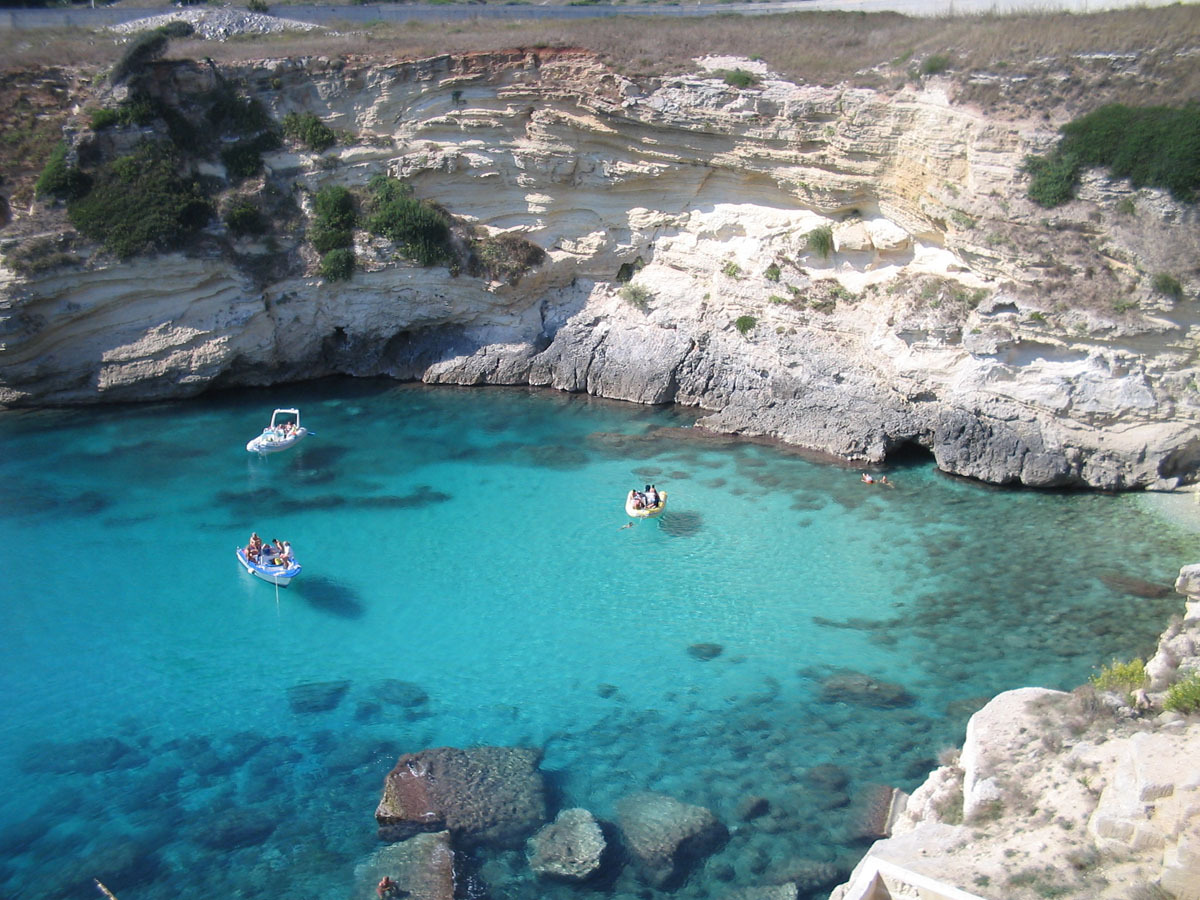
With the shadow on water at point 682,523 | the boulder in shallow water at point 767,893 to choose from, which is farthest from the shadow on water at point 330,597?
the boulder in shallow water at point 767,893

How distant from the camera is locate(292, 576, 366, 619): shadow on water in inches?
772

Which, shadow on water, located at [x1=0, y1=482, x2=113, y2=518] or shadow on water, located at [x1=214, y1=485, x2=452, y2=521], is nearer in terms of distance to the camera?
shadow on water, located at [x1=0, y1=482, x2=113, y2=518]

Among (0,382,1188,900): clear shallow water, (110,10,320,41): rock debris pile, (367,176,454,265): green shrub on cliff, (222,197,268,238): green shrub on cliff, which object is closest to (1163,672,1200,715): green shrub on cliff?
(0,382,1188,900): clear shallow water

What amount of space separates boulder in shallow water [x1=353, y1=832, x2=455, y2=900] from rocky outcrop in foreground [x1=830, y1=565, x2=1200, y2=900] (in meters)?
5.35

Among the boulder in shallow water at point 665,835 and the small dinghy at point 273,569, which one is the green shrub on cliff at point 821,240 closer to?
the small dinghy at point 273,569

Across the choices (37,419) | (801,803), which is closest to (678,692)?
(801,803)

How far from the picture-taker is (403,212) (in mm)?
30016

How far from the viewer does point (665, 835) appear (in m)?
13.3

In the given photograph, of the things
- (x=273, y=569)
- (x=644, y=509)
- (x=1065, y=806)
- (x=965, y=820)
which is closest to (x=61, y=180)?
(x=273, y=569)

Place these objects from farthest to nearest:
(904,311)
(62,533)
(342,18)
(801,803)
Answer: (342,18), (904,311), (62,533), (801,803)

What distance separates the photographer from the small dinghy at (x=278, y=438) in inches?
1063

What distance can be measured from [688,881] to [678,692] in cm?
437

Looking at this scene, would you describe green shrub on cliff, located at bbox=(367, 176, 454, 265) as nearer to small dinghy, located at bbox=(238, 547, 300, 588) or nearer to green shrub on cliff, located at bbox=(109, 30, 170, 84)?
green shrub on cliff, located at bbox=(109, 30, 170, 84)

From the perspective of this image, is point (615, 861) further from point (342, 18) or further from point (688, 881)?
point (342, 18)
